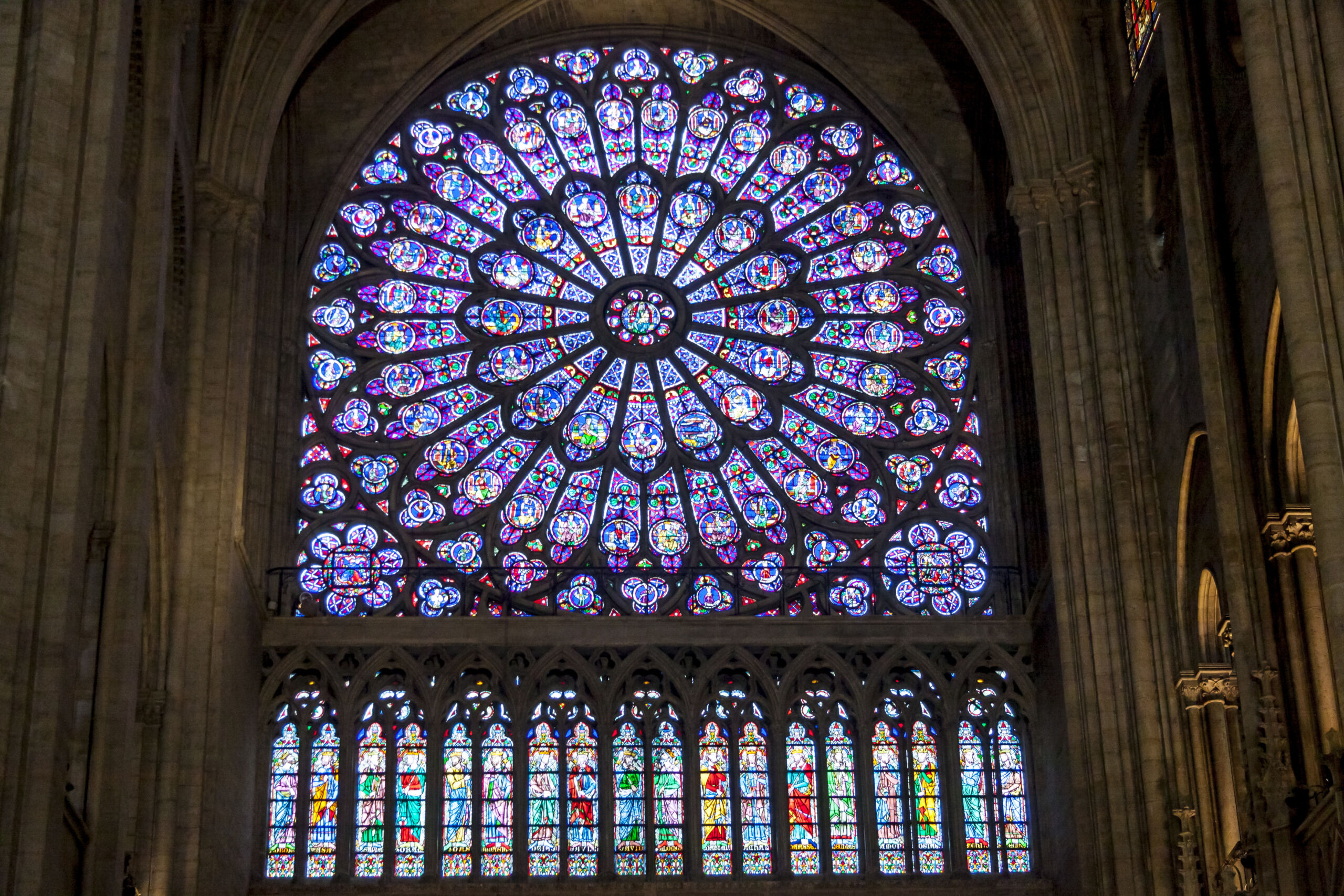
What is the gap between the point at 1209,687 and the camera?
55.5 feet

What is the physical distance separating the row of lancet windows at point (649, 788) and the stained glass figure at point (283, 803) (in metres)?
0.01

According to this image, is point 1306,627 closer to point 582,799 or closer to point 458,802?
point 582,799

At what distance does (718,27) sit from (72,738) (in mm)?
13020

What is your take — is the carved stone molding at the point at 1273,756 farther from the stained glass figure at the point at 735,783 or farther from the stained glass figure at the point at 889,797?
the stained glass figure at the point at 735,783

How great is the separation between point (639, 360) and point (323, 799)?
5.62 meters

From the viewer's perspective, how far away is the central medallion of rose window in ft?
74.1

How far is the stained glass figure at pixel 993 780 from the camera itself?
1973 centimetres

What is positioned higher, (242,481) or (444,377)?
(444,377)

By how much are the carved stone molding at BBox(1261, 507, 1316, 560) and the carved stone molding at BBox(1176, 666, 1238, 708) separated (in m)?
2.58

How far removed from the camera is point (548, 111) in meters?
23.9

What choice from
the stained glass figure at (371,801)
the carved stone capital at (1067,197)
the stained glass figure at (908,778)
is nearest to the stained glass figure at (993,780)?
the stained glass figure at (908,778)

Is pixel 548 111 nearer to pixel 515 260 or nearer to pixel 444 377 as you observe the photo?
pixel 515 260

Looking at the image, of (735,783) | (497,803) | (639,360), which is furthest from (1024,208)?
(497,803)

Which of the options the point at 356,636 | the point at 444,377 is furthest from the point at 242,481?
the point at 444,377
